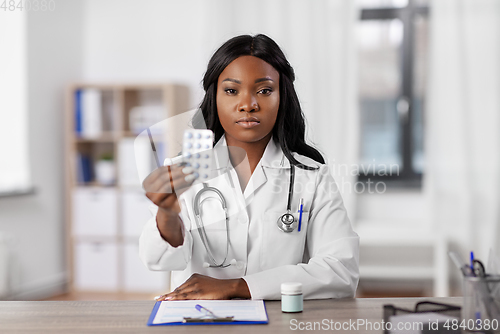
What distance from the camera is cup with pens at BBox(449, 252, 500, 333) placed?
35.3 inches

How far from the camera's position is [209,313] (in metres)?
1.05

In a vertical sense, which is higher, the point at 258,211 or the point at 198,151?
the point at 198,151

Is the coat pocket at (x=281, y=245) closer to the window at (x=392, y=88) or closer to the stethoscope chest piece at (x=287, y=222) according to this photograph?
the stethoscope chest piece at (x=287, y=222)

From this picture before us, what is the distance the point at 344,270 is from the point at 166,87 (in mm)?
2632

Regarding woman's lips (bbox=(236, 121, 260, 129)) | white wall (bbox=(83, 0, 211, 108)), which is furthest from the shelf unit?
woman's lips (bbox=(236, 121, 260, 129))

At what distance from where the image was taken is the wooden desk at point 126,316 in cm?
99

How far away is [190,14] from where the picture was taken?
3875 mm

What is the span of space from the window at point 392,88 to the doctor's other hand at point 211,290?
109 inches

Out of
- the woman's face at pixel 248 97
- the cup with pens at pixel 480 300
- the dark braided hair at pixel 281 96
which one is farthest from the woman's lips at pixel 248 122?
the cup with pens at pixel 480 300

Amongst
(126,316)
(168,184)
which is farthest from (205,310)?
(168,184)

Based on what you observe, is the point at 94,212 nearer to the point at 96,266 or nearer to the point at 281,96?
the point at 96,266

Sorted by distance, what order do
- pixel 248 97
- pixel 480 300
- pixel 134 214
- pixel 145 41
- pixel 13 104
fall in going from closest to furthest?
pixel 480 300 < pixel 248 97 < pixel 13 104 < pixel 134 214 < pixel 145 41

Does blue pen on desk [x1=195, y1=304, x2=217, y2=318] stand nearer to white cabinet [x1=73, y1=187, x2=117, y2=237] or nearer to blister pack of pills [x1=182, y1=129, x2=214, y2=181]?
blister pack of pills [x1=182, y1=129, x2=214, y2=181]

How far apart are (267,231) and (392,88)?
9.14 feet
